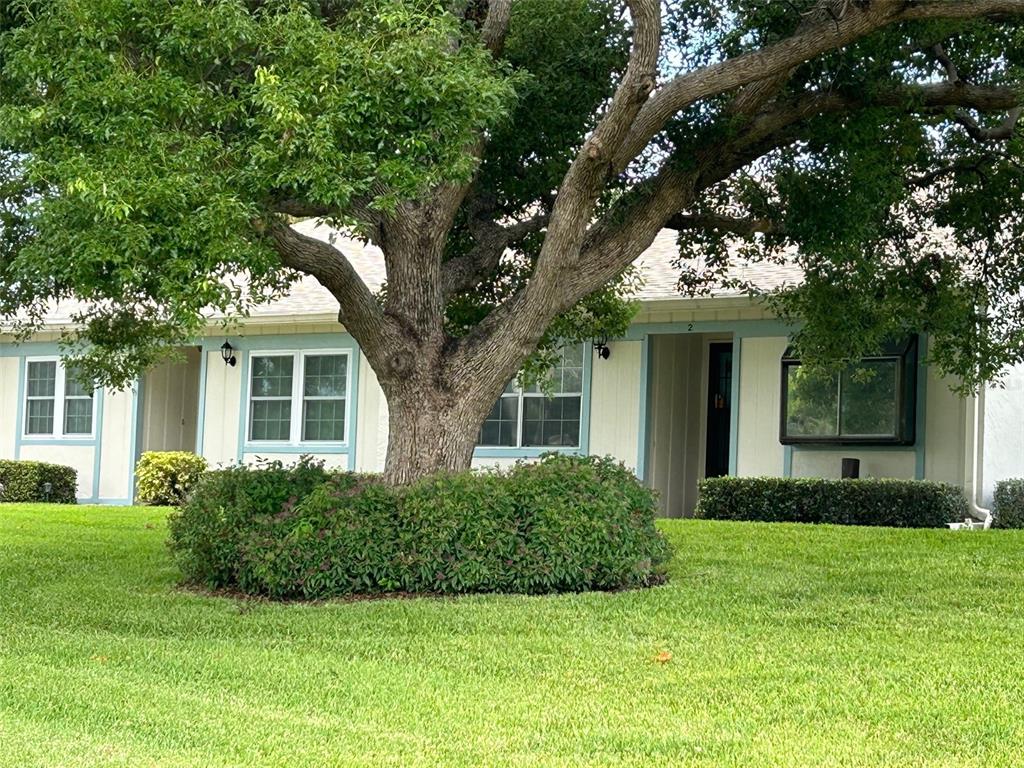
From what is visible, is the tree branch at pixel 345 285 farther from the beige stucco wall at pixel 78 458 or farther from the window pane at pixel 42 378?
the window pane at pixel 42 378

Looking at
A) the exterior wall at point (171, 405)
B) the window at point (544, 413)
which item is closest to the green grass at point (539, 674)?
the window at point (544, 413)

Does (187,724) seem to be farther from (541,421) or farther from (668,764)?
(541,421)

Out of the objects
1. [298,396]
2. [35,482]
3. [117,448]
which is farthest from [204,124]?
[117,448]

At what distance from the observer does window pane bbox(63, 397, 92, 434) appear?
2353 centimetres

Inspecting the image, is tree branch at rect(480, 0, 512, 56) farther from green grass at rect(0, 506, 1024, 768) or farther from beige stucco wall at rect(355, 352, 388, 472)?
beige stucco wall at rect(355, 352, 388, 472)

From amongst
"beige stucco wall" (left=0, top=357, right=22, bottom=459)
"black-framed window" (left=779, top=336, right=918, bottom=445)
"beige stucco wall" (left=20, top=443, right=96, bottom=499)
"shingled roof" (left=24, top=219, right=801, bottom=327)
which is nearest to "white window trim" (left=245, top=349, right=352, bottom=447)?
"shingled roof" (left=24, top=219, right=801, bottom=327)

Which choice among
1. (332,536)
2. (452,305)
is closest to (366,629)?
(332,536)

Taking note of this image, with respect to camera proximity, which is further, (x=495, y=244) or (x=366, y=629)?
(x=495, y=244)

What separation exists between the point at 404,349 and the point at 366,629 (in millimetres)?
2779

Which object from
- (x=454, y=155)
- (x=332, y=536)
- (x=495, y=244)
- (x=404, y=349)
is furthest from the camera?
(x=495, y=244)

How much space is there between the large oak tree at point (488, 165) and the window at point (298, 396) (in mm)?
7541

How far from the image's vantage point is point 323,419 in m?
21.5

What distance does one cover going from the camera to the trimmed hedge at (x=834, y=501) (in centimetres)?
1622

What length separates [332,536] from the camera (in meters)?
10.3
